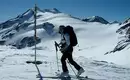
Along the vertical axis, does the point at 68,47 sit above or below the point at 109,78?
above

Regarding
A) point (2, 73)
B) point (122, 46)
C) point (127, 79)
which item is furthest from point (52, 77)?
point (122, 46)

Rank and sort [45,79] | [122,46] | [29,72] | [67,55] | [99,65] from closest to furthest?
[45,79], [67,55], [29,72], [99,65], [122,46]

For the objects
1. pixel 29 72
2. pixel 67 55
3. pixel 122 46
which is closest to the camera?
pixel 67 55

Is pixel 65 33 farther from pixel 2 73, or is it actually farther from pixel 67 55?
pixel 2 73

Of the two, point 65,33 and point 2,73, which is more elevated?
point 65,33

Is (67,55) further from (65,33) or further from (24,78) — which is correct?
(24,78)

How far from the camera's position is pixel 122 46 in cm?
18100

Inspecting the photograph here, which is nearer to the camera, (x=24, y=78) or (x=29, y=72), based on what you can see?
(x=24, y=78)

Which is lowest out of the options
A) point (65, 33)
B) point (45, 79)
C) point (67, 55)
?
point (45, 79)

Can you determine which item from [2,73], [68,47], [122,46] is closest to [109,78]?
[68,47]

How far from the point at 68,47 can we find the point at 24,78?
2.27 m

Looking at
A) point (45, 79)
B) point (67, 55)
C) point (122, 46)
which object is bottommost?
point (45, 79)

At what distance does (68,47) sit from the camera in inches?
482

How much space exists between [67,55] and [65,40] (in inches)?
29.5
